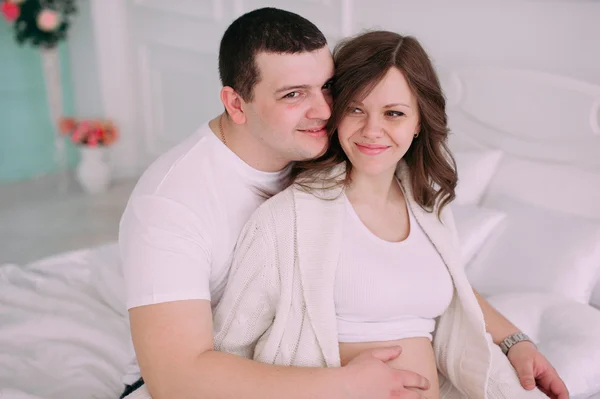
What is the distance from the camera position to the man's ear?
162 cm

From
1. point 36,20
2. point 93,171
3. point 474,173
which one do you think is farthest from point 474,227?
point 36,20

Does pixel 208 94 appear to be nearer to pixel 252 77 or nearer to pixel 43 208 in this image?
pixel 43 208

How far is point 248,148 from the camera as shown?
5.37 ft

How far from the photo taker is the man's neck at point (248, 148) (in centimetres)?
163

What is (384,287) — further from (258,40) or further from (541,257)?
(541,257)

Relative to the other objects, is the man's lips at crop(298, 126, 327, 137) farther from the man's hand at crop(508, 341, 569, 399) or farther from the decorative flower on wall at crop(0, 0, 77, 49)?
the decorative flower on wall at crop(0, 0, 77, 49)

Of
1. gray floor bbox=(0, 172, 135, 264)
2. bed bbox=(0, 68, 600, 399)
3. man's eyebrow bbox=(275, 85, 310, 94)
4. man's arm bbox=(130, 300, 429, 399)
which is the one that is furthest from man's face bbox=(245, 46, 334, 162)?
gray floor bbox=(0, 172, 135, 264)

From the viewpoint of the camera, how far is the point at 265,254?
4.79 ft

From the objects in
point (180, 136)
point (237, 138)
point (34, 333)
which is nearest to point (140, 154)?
point (180, 136)

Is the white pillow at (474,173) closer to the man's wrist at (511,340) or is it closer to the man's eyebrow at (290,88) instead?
the man's wrist at (511,340)

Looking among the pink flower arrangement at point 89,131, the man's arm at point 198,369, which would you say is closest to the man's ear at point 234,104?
the man's arm at point 198,369

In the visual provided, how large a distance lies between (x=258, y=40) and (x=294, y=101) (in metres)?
0.17

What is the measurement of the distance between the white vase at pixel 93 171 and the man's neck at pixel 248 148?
3087 millimetres

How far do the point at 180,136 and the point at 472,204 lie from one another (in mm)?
2774
